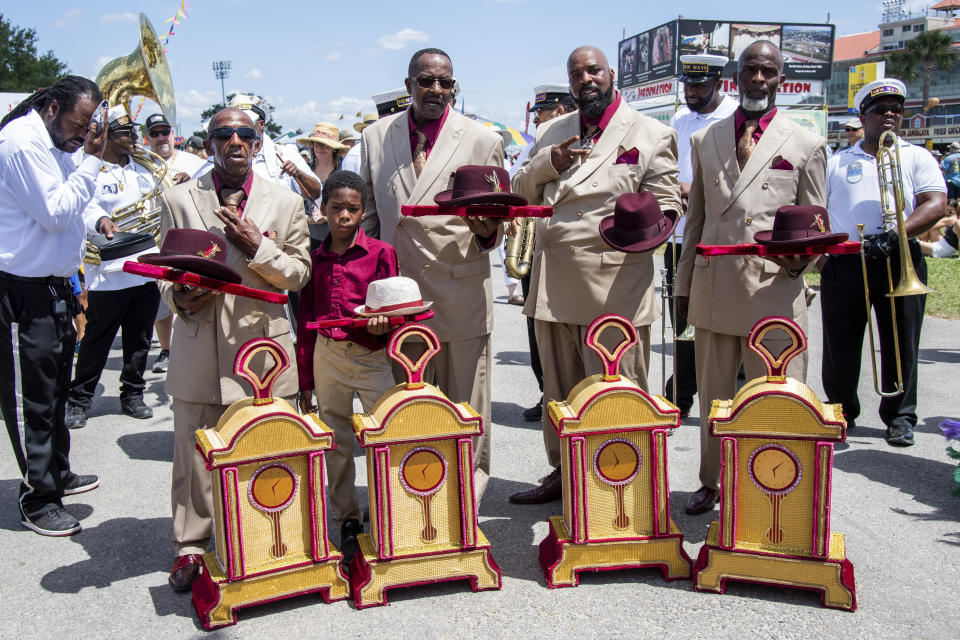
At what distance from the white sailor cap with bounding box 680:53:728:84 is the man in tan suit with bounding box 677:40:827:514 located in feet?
7.62

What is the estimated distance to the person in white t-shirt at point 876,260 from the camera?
5297 mm

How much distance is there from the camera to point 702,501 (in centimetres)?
430

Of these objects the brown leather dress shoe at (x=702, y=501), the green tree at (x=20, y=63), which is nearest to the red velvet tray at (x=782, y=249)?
the brown leather dress shoe at (x=702, y=501)

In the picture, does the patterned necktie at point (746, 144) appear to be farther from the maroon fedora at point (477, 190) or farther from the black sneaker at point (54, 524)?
the black sneaker at point (54, 524)

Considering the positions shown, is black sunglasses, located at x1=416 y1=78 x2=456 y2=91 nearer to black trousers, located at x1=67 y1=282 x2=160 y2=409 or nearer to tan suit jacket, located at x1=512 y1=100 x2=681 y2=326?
tan suit jacket, located at x1=512 y1=100 x2=681 y2=326

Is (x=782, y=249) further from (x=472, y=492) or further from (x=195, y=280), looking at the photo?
(x=195, y=280)

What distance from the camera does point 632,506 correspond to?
3.56m

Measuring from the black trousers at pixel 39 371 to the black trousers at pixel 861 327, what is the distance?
4.75 meters

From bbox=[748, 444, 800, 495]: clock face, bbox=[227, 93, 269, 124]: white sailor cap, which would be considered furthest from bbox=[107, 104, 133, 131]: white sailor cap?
bbox=[748, 444, 800, 495]: clock face

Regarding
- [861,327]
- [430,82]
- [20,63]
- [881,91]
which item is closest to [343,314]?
[430,82]

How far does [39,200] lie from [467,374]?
2305 mm

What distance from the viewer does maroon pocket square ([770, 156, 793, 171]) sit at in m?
3.98

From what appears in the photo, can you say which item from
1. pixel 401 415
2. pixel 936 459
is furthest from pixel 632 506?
pixel 936 459

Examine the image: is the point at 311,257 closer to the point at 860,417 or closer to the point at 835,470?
the point at 835,470
